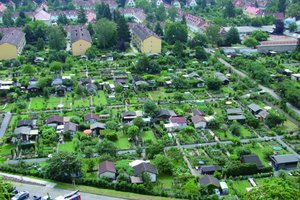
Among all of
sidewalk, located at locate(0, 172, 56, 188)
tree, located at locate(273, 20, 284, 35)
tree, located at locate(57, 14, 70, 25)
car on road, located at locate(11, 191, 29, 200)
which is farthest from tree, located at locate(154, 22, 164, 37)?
car on road, located at locate(11, 191, 29, 200)

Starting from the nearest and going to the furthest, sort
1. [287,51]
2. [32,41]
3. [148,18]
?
[287,51], [32,41], [148,18]

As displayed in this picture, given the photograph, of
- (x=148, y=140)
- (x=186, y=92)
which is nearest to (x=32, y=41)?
(x=186, y=92)

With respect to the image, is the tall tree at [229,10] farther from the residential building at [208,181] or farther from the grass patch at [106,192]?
the grass patch at [106,192]

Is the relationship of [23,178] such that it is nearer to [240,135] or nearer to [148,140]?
[148,140]

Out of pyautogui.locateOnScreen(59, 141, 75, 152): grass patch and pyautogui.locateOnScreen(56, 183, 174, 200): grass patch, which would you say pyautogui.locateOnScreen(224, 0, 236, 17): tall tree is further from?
pyautogui.locateOnScreen(56, 183, 174, 200): grass patch

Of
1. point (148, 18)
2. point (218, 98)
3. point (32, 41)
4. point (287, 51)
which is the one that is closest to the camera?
point (218, 98)

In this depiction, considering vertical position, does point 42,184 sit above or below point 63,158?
below
